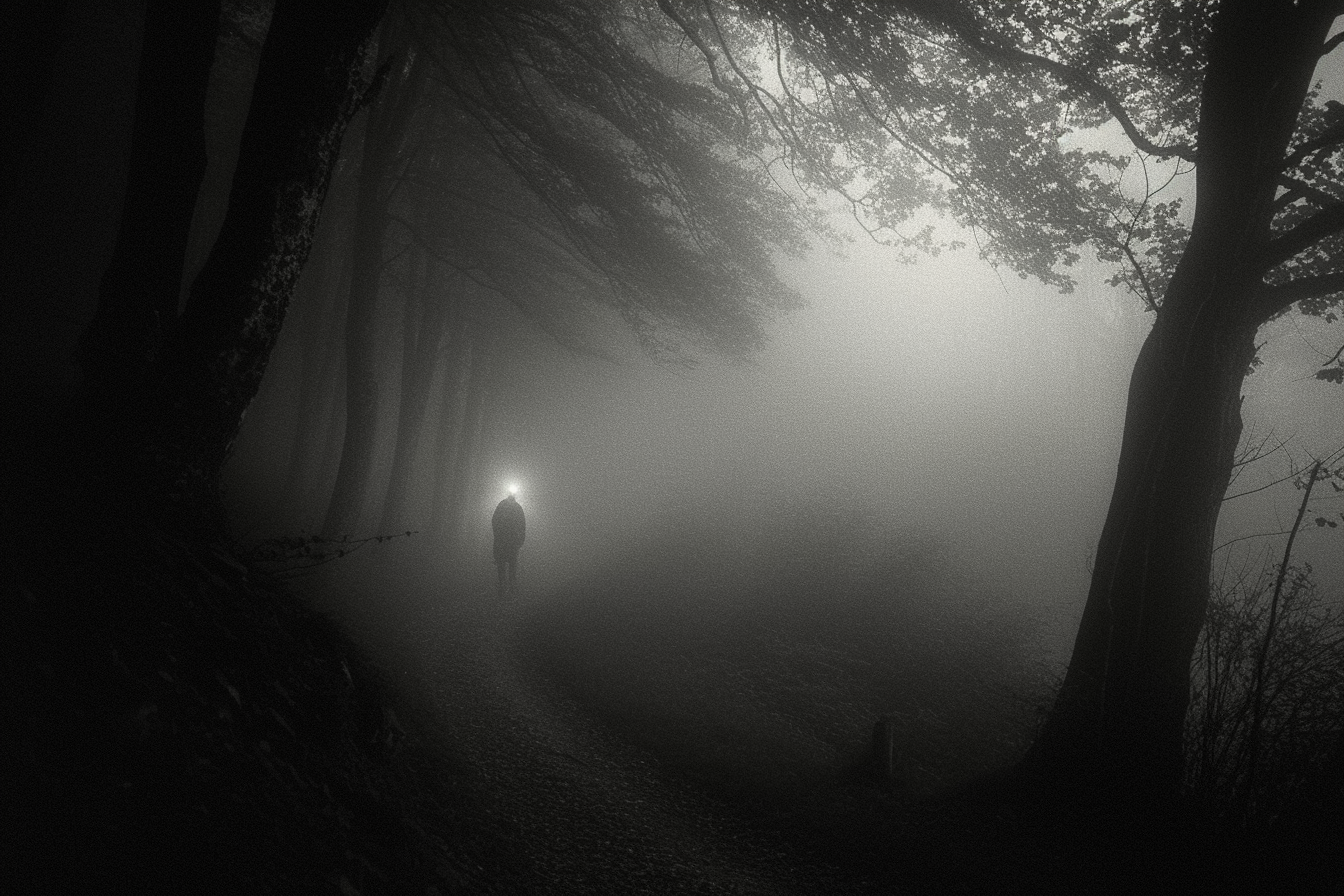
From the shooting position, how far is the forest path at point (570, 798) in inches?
161

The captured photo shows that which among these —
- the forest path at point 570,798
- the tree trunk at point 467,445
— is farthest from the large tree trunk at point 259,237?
the tree trunk at point 467,445

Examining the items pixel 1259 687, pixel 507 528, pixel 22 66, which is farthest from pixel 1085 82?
pixel 507 528

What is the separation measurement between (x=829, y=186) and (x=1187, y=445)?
17.9ft

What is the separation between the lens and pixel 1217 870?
438 centimetres

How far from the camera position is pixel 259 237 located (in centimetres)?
394

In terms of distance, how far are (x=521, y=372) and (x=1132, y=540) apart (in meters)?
22.1

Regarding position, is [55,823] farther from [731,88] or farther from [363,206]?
[363,206]

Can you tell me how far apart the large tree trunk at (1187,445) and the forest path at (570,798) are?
2679 mm

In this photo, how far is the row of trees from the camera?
3928 millimetres

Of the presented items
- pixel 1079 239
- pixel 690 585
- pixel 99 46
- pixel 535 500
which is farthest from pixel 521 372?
pixel 1079 239

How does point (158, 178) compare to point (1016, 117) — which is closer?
point (158, 178)

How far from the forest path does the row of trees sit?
2.79 m

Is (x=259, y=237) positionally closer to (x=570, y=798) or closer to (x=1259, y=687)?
(x=570, y=798)

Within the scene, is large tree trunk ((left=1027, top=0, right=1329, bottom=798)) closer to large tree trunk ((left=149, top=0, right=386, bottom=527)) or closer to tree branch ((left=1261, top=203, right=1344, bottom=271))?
tree branch ((left=1261, top=203, right=1344, bottom=271))
